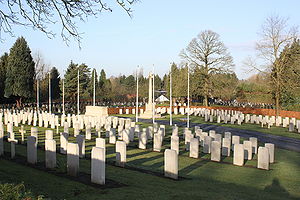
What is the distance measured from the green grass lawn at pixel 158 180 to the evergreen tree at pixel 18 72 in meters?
31.1

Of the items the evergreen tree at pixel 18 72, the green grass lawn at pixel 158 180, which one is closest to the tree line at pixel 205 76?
the evergreen tree at pixel 18 72

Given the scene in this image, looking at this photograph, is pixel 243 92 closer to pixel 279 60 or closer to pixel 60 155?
pixel 279 60

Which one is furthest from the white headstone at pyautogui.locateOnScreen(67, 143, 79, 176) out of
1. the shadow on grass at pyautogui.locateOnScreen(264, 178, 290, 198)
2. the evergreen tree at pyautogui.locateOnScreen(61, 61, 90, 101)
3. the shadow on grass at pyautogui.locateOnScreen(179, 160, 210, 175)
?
the evergreen tree at pyautogui.locateOnScreen(61, 61, 90, 101)

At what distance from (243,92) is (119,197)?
6859 centimetres

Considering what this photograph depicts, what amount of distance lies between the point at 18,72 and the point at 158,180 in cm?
3740

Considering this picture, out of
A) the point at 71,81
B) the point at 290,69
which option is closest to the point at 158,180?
the point at 290,69

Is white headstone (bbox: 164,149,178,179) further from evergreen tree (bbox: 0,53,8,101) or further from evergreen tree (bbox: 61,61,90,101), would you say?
evergreen tree (bbox: 61,61,90,101)

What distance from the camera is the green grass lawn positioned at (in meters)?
7.32

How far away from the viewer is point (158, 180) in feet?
29.5

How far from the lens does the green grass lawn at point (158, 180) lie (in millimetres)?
7316

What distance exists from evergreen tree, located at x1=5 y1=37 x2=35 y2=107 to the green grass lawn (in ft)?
102

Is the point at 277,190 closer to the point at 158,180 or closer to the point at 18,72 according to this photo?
the point at 158,180

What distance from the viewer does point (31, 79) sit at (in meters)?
43.3

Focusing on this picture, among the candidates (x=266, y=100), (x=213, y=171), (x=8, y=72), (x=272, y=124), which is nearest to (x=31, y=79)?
(x=8, y=72)
